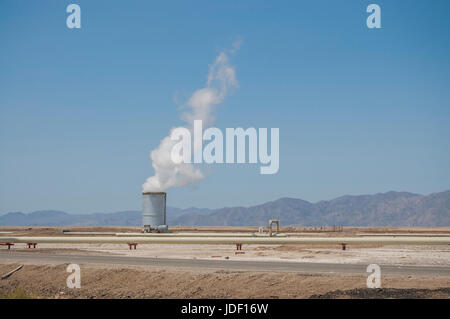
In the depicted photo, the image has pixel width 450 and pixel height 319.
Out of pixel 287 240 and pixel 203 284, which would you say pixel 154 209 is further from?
pixel 203 284

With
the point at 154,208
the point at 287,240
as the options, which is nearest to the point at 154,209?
the point at 154,208

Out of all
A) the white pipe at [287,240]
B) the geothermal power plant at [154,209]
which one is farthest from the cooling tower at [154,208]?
the white pipe at [287,240]

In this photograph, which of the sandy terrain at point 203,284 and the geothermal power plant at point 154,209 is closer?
the sandy terrain at point 203,284

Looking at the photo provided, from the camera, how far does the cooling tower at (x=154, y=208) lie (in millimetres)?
62094

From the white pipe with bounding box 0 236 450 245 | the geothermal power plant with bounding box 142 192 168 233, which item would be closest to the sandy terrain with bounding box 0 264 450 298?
the white pipe with bounding box 0 236 450 245

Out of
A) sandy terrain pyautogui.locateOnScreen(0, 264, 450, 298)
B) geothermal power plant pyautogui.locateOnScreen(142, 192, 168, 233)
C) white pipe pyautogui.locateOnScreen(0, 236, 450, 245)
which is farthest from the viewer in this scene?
geothermal power plant pyautogui.locateOnScreen(142, 192, 168, 233)

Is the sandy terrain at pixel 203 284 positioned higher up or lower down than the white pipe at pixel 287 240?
lower down

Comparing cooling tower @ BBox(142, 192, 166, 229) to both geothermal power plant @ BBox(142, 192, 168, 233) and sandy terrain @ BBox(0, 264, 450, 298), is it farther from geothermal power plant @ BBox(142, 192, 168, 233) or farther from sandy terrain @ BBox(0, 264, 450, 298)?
sandy terrain @ BBox(0, 264, 450, 298)

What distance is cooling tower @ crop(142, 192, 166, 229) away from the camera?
6209 centimetres

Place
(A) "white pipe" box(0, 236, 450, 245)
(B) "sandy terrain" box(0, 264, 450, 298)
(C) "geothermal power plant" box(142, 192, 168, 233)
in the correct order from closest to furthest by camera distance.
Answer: (B) "sandy terrain" box(0, 264, 450, 298)
(A) "white pipe" box(0, 236, 450, 245)
(C) "geothermal power plant" box(142, 192, 168, 233)

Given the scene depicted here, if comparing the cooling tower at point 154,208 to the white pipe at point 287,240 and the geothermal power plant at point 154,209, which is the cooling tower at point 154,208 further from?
the white pipe at point 287,240

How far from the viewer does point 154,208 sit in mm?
62219
